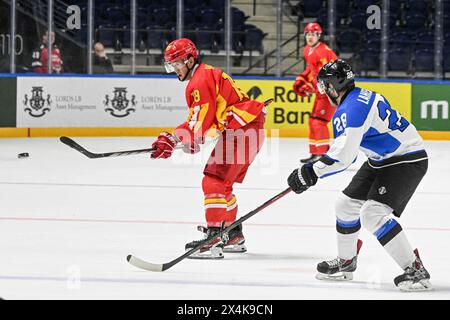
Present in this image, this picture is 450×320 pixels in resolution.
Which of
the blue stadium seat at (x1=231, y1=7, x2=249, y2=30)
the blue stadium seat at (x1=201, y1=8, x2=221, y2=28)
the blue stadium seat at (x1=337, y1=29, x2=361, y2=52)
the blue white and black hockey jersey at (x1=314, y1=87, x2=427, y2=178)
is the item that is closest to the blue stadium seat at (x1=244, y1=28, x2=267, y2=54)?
the blue stadium seat at (x1=231, y1=7, x2=249, y2=30)

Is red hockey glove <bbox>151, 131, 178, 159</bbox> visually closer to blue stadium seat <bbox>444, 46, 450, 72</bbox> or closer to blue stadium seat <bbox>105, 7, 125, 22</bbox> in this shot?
blue stadium seat <bbox>105, 7, 125, 22</bbox>

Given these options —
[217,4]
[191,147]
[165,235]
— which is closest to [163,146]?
[191,147]

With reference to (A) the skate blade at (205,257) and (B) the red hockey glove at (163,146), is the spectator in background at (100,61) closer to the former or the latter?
(B) the red hockey glove at (163,146)

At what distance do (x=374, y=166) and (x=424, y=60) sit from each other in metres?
10.0

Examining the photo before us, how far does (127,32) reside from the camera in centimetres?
1370

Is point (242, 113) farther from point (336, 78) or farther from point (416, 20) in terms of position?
point (416, 20)

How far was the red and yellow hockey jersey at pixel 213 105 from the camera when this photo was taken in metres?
5.44

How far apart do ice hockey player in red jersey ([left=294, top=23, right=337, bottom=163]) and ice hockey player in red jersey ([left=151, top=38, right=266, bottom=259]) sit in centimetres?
416

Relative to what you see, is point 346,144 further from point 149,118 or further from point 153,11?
point 153,11

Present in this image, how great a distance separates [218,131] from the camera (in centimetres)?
566

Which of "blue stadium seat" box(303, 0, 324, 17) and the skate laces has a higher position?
"blue stadium seat" box(303, 0, 324, 17)

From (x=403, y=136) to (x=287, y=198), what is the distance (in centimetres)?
315

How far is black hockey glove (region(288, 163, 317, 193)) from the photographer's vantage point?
4574 mm
